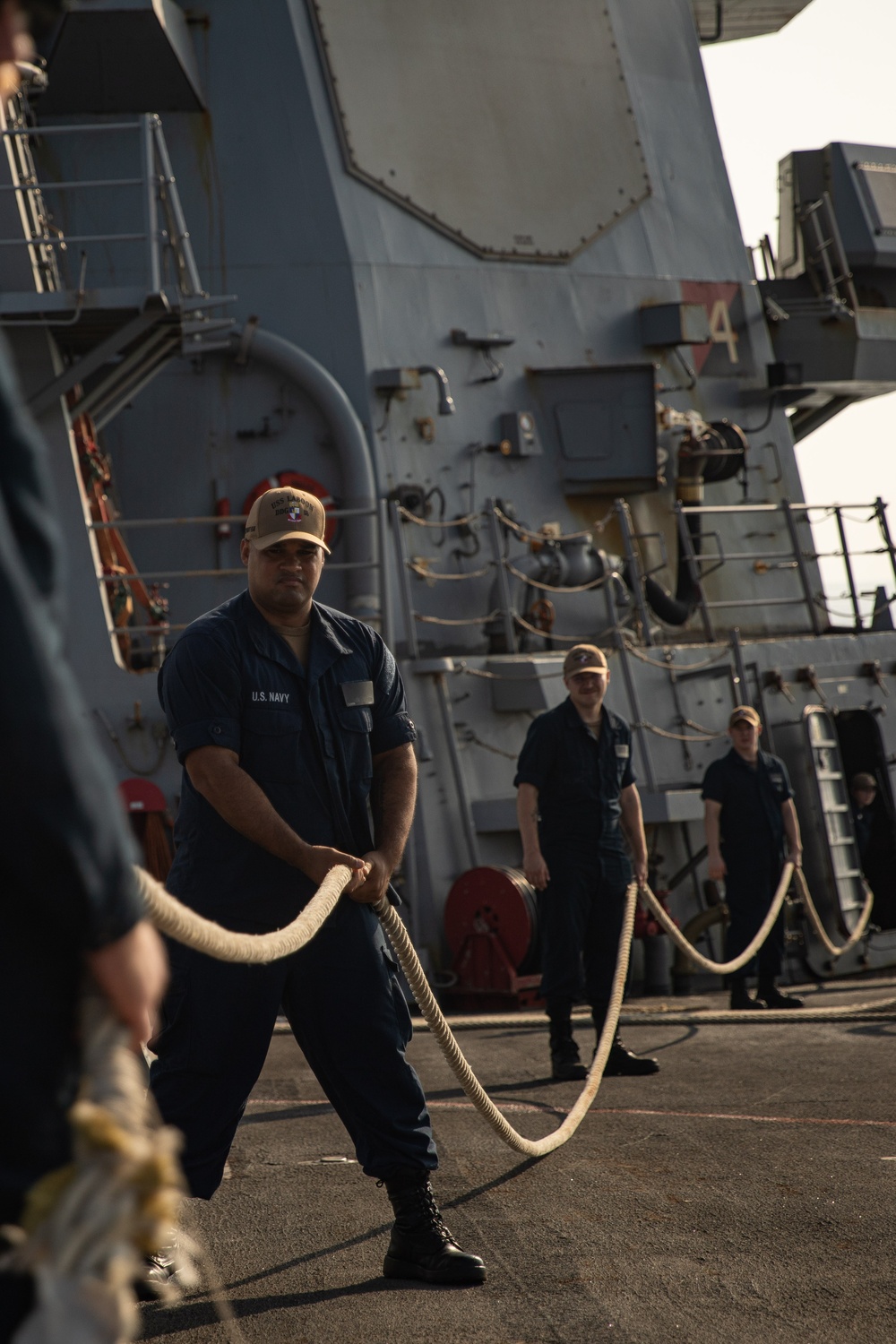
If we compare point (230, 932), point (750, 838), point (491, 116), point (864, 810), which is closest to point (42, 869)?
point (230, 932)

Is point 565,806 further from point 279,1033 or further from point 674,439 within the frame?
point 674,439

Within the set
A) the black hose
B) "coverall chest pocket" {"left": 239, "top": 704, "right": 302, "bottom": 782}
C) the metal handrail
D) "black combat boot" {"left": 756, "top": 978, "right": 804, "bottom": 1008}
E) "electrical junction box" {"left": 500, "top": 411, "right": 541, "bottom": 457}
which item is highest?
the metal handrail

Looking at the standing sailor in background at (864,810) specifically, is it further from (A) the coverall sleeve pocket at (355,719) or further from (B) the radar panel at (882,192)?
(A) the coverall sleeve pocket at (355,719)

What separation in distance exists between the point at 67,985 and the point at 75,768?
0.24 metres

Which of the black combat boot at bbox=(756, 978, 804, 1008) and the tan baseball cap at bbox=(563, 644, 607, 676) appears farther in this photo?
the black combat boot at bbox=(756, 978, 804, 1008)

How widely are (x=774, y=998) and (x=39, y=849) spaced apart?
23.0ft

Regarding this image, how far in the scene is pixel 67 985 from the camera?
4.54ft

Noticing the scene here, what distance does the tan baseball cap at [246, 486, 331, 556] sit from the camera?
11.1 ft

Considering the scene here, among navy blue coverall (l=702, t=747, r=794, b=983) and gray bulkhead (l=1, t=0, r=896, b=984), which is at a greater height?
gray bulkhead (l=1, t=0, r=896, b=984)

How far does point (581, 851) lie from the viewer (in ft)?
19.3

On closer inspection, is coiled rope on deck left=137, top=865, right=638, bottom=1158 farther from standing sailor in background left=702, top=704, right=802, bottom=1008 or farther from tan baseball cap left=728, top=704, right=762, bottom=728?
tan baseball cap left=728, top=704, right=762, bottom=728

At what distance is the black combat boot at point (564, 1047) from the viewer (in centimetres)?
576

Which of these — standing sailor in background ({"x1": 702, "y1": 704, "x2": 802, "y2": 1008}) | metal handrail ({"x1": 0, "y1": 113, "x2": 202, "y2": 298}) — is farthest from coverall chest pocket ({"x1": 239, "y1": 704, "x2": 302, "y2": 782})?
standing sailor in background ({"x1": 702, "y1": 704, "x2": 802, "y2": 1008})

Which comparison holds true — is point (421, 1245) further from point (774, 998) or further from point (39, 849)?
point (774, 998)
